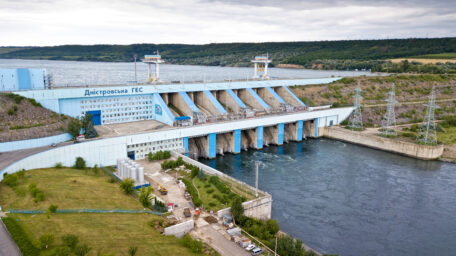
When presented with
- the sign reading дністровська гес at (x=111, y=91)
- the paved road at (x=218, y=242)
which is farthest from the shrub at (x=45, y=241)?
the sign reading дністровська гес at (x=111, y=91)

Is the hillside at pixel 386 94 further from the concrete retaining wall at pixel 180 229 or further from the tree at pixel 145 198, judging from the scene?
the concrete retaining wall at pixel 180 229

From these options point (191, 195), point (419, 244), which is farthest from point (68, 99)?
point (419, 244)

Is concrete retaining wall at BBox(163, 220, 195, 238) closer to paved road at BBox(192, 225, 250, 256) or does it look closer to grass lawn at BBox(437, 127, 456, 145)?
paved road at BBox(192, 225, 250, 256)

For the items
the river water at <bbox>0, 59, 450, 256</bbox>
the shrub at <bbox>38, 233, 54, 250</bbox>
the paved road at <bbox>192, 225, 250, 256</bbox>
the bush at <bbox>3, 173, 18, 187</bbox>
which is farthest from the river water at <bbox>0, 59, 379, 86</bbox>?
the shrub at <bbox>38, 233, 54, 250</bbox>

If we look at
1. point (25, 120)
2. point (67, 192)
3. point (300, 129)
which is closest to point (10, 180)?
point (67, 192)

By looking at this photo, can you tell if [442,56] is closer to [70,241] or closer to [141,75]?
[141,75]

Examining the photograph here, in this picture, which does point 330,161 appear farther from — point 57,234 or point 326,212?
point 57,234
